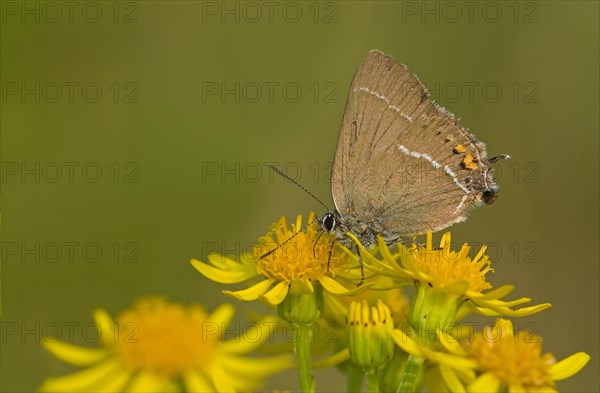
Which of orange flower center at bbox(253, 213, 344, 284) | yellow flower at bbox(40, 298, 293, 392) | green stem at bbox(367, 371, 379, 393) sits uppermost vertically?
orange flower center at bbox(253, 213, 344, 284)

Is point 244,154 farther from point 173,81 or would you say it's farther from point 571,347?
point 571,347

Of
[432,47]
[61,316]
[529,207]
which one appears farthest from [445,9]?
[61,316]

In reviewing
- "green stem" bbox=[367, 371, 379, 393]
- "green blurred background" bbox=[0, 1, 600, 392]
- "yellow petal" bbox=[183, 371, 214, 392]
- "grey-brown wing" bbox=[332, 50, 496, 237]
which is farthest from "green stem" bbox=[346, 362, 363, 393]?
"green blurred background" bbox=[0, 1, 600, 392]

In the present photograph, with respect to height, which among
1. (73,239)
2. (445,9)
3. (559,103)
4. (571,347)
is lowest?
(571,347)

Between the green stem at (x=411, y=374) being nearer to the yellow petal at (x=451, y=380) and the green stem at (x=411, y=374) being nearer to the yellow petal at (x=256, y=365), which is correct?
the yellow petal at (x=451, y=380)

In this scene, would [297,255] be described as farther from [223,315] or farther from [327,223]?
[223,315]

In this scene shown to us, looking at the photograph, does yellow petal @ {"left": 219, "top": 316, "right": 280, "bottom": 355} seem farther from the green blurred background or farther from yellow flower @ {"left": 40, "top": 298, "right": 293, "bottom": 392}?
the green blurred background

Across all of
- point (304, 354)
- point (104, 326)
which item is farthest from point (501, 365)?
point (104, 326)

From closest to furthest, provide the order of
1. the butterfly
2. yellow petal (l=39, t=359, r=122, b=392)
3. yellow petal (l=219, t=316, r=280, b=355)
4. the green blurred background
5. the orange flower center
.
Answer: yellow petal (l=39, t=359, r=122, b=392)
yellow petal (l=219, t=316, r=280, b=355)
the orange flower center
the butterfly
the green blurred background
